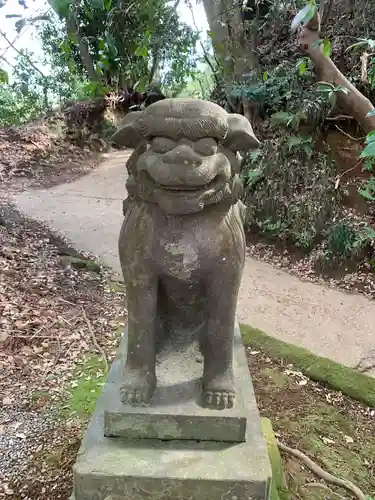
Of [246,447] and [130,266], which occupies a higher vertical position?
[130,266]

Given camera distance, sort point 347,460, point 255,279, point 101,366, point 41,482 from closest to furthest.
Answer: point 41,482 < point 347,460 < point 101,366 < point 255,279

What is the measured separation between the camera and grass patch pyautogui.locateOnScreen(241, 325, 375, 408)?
3.04 meters

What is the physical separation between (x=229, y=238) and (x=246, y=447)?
29.5 inches

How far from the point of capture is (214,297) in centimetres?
161

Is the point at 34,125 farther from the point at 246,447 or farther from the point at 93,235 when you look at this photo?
the point at 246,447

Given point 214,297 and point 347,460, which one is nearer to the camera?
point 214,297

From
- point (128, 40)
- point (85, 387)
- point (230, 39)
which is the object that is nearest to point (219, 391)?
point (85, 387)

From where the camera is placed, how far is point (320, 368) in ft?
10.6

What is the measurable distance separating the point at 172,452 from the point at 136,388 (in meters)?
0.25

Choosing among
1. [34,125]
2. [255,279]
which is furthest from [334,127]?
[34,125]

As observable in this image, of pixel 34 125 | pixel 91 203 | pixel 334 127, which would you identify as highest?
pixel 334 127

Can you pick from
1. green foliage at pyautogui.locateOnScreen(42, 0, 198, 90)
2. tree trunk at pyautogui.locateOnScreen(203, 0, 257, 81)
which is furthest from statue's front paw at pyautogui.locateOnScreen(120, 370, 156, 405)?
tree trunk at pyautogui.locateOnScreen(203, 0, 257, 81)

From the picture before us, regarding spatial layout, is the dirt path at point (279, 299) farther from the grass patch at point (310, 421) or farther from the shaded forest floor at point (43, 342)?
the shaded forest floor at point (43, 342)

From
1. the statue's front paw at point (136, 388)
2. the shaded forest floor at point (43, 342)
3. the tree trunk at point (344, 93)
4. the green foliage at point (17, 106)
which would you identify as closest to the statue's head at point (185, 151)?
the statue's front paw at point (136, 388)
